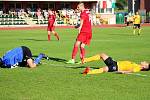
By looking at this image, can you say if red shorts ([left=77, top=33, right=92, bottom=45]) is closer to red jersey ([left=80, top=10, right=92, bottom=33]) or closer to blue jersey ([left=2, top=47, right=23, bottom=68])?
red jersey ([left=80, top=10, right=92, bottom=33])

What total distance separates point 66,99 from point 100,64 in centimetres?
672

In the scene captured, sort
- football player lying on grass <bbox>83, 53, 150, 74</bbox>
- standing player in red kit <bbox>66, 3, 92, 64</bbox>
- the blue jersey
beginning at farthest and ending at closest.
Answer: standing player in red kit <bbox>66, 3, 92, 64</bbox>
the blue jersey
football player lying on grass <bbox>83, 53, 150, 74</bbox>

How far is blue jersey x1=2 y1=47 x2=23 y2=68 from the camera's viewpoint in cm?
1447

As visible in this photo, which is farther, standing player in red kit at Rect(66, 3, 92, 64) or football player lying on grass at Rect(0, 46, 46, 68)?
standing player in red kit at Rect(66, 3, 92, 64)

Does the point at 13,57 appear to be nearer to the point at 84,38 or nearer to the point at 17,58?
the point at 17,58

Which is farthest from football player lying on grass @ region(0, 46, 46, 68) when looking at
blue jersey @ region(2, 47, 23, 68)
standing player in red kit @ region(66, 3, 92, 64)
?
standing player in red kit @ region(66, 3, 92, 64)

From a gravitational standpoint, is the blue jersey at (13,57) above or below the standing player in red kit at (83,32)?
below

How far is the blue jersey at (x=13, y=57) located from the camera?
14.5 metres

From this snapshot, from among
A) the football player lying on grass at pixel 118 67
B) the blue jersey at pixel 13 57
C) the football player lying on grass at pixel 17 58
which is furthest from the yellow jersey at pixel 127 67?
the blue jersey at pixel 13 57

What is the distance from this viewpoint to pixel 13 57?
14.5 meters

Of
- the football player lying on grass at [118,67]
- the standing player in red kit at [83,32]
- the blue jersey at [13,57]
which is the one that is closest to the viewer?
the football player lying on grass at [118,67]

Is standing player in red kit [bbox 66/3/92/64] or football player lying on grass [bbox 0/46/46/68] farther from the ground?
standing player in red kit [bbox 66/3/92/64]

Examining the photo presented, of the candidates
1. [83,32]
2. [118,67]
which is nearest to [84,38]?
[83,32]

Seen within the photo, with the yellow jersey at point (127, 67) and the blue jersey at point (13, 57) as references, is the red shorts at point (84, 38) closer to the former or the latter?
the blue jersey at point (13, 57)
